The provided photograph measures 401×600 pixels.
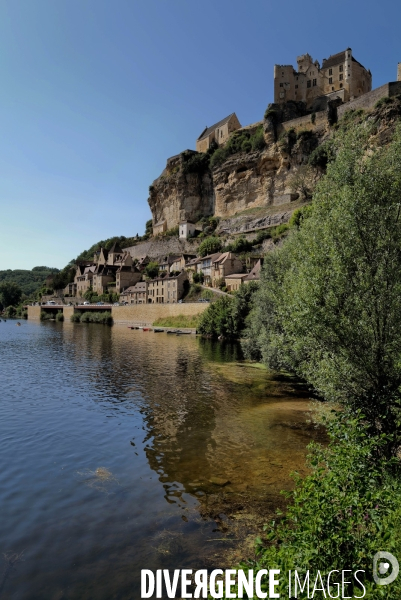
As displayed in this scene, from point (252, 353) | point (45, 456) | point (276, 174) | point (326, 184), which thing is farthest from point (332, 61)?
point (45, 456)

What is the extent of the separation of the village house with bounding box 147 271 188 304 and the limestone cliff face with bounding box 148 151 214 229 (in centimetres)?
2821

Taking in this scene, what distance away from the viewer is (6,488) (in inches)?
410

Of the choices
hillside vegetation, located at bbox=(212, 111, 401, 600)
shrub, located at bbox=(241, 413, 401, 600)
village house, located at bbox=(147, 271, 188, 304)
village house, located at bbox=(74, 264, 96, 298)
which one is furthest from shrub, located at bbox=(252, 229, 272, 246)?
shrub, located at bbox=(241, 413, 401, 600)

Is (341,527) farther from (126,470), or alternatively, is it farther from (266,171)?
(266,171)

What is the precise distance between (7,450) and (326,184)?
1362 cm

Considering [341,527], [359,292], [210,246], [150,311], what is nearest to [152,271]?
[210,246]

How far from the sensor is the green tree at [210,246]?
273 feet

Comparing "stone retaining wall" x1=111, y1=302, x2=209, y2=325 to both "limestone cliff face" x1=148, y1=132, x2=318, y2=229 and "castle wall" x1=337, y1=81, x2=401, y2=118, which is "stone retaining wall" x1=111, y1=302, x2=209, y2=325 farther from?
"castle wall" x1=337, y1=81, x2=401, y2=118

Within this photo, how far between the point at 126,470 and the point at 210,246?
7381cm

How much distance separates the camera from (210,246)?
83.4 metres

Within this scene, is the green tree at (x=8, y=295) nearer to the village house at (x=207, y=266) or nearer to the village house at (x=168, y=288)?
the village house at (x=168, y=288)

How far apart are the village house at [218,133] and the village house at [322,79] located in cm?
1548

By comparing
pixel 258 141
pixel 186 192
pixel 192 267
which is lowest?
pixel 192 267

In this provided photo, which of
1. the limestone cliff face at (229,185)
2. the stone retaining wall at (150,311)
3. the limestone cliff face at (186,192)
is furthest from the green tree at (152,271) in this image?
the limestone cliff face at (229,185)
